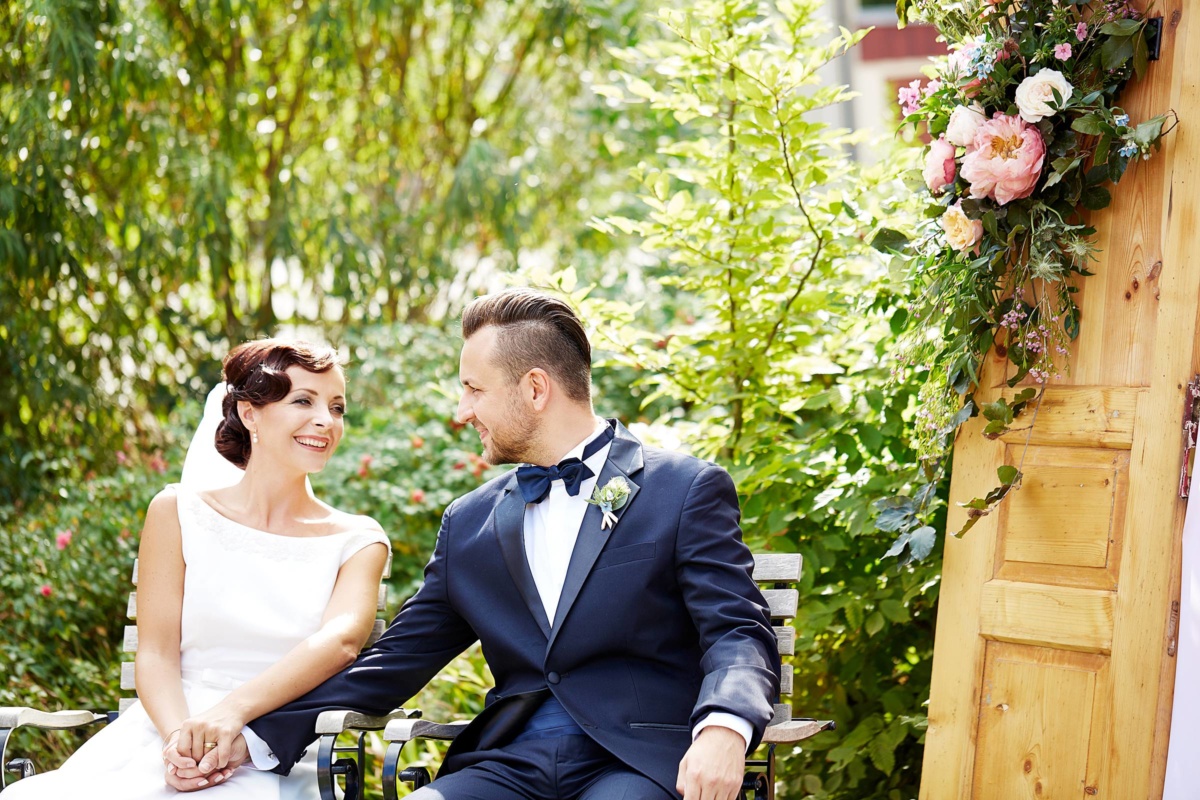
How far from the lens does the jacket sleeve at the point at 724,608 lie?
88.4 inches

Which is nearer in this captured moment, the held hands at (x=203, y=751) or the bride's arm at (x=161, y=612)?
the held hands at (x=203, y=751)

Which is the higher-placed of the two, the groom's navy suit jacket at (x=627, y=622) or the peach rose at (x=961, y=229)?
the peach rose at (x=961, y=229)

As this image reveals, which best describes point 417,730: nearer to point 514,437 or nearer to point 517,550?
point 517,550

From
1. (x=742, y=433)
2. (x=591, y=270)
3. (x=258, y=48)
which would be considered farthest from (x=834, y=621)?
(x=258, y=48)

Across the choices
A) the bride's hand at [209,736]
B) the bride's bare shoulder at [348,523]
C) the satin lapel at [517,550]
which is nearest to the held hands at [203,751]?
the bride's hand at [209,736]

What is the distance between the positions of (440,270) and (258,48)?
1.68 m

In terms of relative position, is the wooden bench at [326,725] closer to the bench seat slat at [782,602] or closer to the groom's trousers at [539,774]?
the groom's trousers at [539,774]

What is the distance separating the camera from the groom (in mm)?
2473

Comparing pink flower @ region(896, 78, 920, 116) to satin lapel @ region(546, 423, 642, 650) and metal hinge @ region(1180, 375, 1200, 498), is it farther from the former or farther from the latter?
satin lapel @ region(546, 423, 642, 650)

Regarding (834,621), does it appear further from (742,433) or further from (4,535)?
(4,535)

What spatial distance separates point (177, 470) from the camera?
5621 millimetres

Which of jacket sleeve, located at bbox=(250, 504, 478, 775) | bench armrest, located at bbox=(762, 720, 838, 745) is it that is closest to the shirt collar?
jacket sleeve, located at bbox=(250, 504, 478, 775)

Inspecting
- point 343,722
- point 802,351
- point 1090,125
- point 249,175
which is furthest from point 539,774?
point 249,175

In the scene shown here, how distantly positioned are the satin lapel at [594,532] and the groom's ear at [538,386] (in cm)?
20
